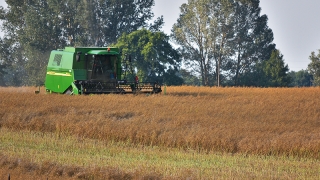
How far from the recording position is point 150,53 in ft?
202

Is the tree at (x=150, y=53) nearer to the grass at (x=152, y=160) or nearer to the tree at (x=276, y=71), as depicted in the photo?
the tree at (x=276, y=71)

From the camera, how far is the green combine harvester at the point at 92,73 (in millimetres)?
31109

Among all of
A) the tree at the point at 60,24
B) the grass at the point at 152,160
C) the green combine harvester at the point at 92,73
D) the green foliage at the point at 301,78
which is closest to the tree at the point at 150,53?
the tree at the point at 60,24

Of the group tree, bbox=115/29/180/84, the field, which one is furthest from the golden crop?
tree, bbox=115/29/180/84

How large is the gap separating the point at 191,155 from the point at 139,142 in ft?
11.4

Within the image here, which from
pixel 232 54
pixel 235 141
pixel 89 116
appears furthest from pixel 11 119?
pixel 232 54

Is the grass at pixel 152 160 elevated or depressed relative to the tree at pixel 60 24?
depressed

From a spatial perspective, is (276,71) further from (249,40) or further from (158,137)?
(158,137)

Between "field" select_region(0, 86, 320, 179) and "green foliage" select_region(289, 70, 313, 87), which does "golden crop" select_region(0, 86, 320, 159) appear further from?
"green foliage" select_region(289, 70, 313, 87)

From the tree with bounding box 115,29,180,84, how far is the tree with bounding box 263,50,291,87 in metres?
10.7

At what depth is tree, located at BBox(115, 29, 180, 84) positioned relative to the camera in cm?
6153

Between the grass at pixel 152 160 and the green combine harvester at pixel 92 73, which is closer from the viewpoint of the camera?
the grass at pixel 152 160

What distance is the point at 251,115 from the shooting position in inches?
995

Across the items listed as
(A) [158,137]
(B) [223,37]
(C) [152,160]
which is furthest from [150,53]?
(C) [152,160]
